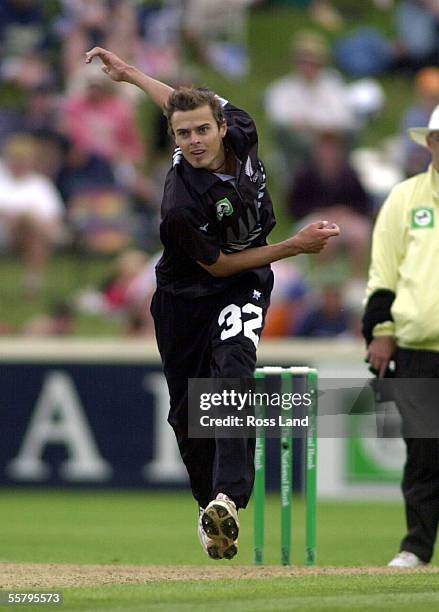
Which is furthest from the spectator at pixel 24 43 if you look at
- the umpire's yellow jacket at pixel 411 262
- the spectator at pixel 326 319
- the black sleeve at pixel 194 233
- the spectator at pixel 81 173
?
the black sleeve at pixel 194 233

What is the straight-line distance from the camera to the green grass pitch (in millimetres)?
5684

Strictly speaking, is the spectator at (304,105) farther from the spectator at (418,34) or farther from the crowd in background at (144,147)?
the spectator at (418,34)

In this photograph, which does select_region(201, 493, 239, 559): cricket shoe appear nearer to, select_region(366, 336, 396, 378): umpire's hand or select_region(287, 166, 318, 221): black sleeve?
select_region(366, 336, 396, 378): umpire's hand

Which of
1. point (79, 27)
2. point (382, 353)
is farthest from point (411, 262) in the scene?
point (79, 27)

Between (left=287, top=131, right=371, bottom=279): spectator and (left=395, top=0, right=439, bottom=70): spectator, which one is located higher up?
(left=395, top=0, right=439, bottom=70): spectator

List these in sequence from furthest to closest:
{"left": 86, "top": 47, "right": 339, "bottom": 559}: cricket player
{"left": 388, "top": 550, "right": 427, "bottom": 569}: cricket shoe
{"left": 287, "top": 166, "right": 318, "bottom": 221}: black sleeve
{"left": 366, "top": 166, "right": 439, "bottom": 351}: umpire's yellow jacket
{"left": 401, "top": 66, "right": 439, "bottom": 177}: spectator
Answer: {"left": 401, "top": 66, "right": 439, "bottom": 177}: spectator
{"left": 287, "top": 166, "right": 318, "bottom": 221}: black sleeve
{"left": 388, "top": 550, "right": 427, "bottom": 569}: cricket shoe
{"left": 366, "top": 166, "right": 439, "bottom": 351}: umpire's yellow jacket
{"left": 86, "top": 47, "right": 339, "bottom": 559}: cricket player

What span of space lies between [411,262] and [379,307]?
0.96ft

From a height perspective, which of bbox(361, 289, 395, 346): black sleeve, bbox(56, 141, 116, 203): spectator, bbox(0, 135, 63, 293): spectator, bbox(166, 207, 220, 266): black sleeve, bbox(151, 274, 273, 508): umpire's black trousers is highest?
bbox(56, 141, 116, 203): spectator

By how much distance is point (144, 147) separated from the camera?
14562 mm

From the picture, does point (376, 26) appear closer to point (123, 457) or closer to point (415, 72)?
point (415, 72)

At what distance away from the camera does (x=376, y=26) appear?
1634cm

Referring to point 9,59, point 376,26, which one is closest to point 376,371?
point 9,59

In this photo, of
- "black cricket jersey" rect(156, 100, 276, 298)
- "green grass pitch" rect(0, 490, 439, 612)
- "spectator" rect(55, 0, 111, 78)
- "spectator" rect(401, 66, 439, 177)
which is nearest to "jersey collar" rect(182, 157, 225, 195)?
"black cricket jersey" rect(156, 100, 276, 298)

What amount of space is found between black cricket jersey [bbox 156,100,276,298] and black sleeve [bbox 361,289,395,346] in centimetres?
104
